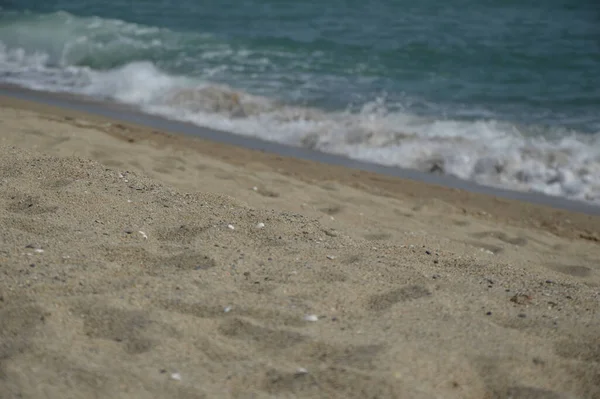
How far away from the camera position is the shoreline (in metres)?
6.52

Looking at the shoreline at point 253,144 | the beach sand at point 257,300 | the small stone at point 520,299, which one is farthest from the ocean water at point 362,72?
the small stone at point 520,299

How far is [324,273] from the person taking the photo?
339 centimetres

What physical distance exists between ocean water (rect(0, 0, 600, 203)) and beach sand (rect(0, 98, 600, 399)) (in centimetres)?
259

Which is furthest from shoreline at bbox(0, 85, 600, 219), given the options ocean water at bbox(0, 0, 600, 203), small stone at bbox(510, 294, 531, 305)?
small stone at bbox(510, 294, 531, 305)

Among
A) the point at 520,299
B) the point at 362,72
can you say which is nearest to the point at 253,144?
the point at 362,72

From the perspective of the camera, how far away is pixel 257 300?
3.09m

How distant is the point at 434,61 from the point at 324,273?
8.30 meters

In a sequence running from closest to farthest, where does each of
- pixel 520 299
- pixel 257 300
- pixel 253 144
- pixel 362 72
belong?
1. pixel 257 300
2. pixel 520 299
3. pixel 253 144
4. pixel 362 72

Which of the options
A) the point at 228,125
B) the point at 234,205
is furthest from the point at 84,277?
the point at 228,125

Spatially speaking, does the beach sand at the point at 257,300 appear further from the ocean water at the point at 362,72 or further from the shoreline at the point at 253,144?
the ocean water at the point at 362,72

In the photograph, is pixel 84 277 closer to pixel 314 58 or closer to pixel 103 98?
pixel 103 98

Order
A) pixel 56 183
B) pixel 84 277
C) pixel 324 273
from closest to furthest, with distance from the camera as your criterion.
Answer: pixel 84 277 → pixel 324 273 → pixel 56 183

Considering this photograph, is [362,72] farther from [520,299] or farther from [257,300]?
[257,300]

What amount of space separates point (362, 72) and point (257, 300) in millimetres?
7866
